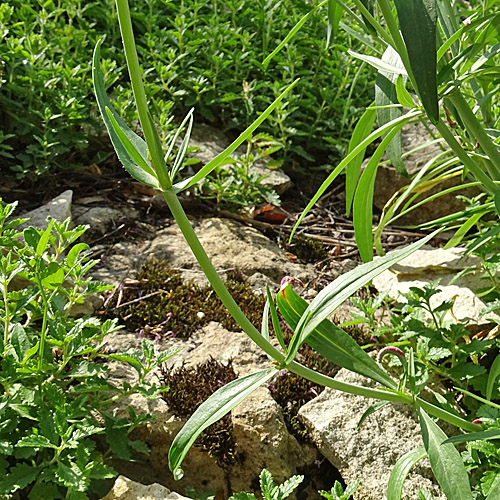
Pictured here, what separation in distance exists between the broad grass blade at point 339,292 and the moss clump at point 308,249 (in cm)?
183

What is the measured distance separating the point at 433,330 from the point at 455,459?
0.78 m

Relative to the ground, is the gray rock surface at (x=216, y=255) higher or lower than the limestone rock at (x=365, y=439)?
higher

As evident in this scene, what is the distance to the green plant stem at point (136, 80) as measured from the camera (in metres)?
0.96

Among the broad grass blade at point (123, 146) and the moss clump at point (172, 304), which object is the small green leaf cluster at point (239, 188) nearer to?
the moss clump at point (172, 304)

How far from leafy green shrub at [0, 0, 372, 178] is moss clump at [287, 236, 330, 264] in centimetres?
62

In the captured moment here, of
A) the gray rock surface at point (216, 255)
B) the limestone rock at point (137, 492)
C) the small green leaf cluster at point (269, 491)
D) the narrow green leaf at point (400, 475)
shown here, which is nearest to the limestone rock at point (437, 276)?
the gray rock surface at point (216, 255)

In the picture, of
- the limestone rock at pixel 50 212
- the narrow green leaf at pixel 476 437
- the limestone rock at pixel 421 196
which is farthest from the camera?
the limestone rock at pixel 421 196

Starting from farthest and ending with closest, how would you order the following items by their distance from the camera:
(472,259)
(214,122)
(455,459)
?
(214,122) → (472,259) → (455,459)

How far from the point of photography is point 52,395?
170 centimetres

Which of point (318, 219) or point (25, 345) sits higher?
point (25, 345)

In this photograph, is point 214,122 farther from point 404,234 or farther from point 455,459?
point 455,459

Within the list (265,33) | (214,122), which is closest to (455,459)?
(214,122)

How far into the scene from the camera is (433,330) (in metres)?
2.10

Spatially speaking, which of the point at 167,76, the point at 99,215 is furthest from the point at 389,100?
the point at 167,76
